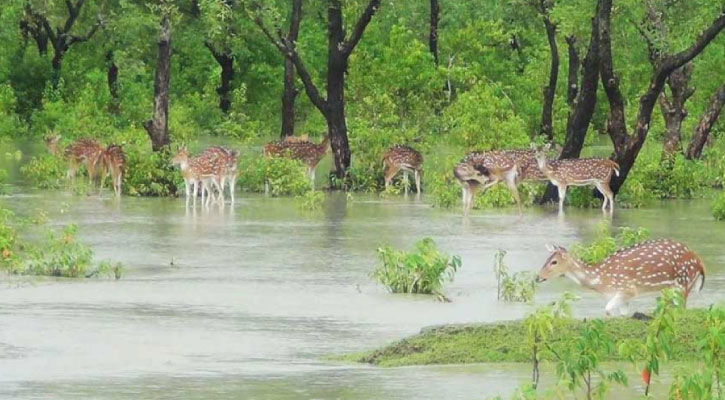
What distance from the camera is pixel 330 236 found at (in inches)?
974

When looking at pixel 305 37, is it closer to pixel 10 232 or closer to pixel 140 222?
pixel 140 222

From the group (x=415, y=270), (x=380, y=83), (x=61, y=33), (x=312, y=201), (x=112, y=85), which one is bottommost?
(x=415, y=270)

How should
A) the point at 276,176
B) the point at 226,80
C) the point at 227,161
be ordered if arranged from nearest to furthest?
the point at 227,161, the point at 276,176, the point at 226,80

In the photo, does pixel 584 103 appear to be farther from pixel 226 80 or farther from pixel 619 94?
pixel 226 80

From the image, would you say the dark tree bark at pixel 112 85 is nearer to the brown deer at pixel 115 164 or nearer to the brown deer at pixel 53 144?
the brown deer at pixel 53 144

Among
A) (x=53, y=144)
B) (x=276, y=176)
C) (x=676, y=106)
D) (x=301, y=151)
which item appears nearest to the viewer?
(x=276, y=176)

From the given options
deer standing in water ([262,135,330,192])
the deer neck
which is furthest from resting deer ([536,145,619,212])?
the deer neck

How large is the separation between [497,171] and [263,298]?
37.2ft

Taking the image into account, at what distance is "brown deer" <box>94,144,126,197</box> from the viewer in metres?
31.1

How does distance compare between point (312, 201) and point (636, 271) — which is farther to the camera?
point (312, 201)

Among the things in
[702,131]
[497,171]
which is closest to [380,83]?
[702,131]

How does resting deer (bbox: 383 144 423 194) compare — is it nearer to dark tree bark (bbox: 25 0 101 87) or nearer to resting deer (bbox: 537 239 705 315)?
resting deer (bbox: 537 239 705 315)

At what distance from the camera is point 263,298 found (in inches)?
721

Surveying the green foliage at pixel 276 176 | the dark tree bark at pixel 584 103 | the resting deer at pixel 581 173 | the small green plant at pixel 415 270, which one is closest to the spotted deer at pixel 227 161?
the green foliage at pixel 276 176
